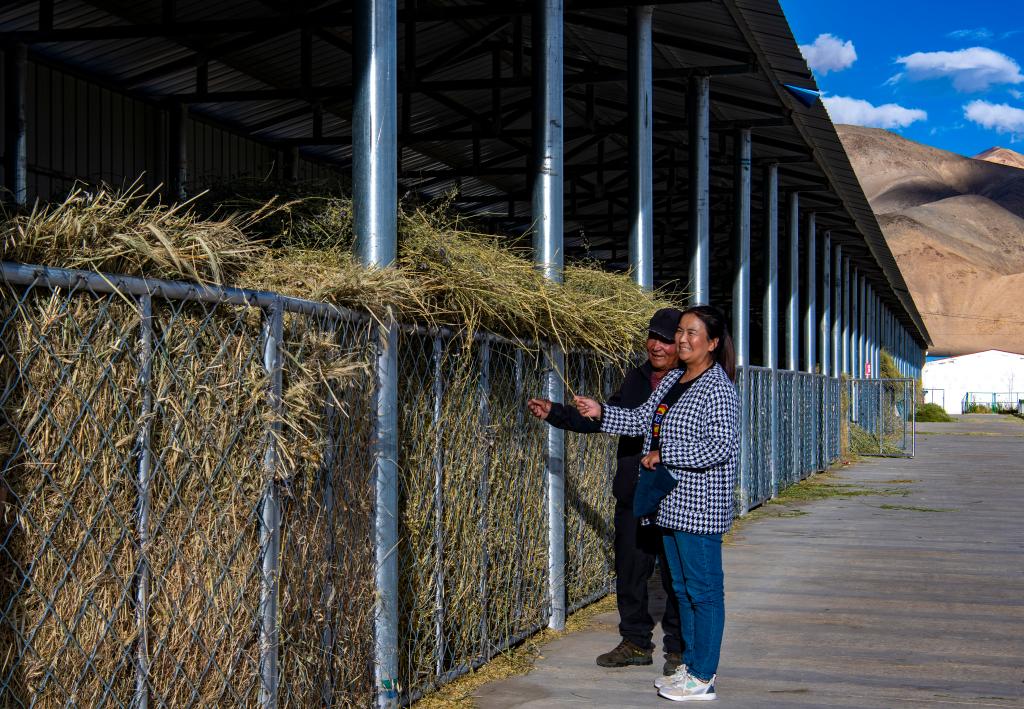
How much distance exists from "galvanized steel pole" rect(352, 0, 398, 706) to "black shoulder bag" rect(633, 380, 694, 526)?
118cm

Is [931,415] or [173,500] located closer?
[173,500]

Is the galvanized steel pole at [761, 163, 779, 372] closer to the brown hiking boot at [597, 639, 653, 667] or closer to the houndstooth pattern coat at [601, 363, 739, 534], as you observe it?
the brown hiking boot at [597, 639, 653, 667]

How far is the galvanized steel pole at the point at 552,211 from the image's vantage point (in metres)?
7.50

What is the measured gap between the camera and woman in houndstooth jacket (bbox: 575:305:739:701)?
567 centimetres

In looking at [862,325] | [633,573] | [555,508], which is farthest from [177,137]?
[862,325]

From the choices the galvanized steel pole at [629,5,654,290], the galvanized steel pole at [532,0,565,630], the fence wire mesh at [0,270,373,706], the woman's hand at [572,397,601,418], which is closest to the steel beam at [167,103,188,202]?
the galvanized steel pole at [629,5,654,290]

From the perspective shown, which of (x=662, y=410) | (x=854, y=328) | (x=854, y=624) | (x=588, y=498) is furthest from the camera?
(x=854, y=328)

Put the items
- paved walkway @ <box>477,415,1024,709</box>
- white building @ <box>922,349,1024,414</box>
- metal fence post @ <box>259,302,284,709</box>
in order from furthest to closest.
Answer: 1. white building @ <box>922,349,1024,414</box>
2. paved walkway @ <box>477,415,1024,709</box>
3. metal fence post @ <box>259,302,284,709</box>

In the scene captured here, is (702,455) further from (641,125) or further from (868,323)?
(868,323)

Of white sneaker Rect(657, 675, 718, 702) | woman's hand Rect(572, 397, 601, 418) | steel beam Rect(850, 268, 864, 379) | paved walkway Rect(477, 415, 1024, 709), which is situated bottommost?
paved walkway Rect(477, 415, 1024, 709)

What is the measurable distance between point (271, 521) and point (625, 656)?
293 cm

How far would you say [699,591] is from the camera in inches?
224

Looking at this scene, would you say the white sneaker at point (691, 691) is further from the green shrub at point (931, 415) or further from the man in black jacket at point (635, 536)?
the green shrub at point (931, 415)

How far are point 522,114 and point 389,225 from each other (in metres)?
17.3
